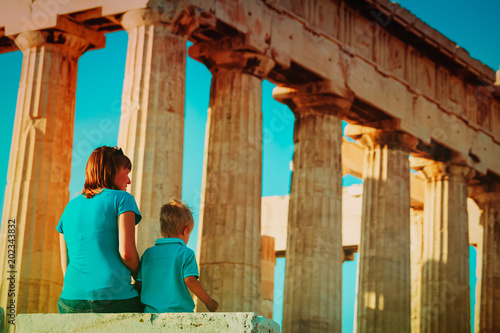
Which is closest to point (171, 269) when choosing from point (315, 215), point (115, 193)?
point (115, 193)

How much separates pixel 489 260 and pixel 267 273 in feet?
30.6

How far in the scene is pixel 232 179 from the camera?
24.8m

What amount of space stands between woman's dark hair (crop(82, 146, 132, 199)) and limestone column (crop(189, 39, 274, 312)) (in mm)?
15538

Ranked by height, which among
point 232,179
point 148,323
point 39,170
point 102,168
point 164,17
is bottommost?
point 148,323

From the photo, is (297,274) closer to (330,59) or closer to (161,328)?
(330,59)

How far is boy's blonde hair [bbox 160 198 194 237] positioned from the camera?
8789mm

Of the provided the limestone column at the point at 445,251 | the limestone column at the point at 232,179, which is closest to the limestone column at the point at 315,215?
the limestone column at the point at 232,179

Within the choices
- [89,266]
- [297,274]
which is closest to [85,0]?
[297,274]

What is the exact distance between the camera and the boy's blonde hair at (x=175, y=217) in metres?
8.79

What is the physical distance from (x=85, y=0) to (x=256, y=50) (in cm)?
474

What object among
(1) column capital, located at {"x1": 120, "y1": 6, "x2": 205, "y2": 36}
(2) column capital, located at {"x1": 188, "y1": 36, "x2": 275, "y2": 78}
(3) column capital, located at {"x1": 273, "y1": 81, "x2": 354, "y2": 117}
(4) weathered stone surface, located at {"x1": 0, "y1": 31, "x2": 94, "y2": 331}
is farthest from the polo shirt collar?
(3) column capital, located at {"x1": 273, "y1": 81, "x2": 354, "y2": 117}

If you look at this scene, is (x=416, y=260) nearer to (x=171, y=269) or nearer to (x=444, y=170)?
(x=444, y=170)

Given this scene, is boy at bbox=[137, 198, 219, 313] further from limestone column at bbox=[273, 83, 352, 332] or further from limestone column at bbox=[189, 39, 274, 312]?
limestone column at bbox=[273, 83, 352, 332]

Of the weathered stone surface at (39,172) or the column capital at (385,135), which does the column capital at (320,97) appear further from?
the weathered stone surface at (39,172)
